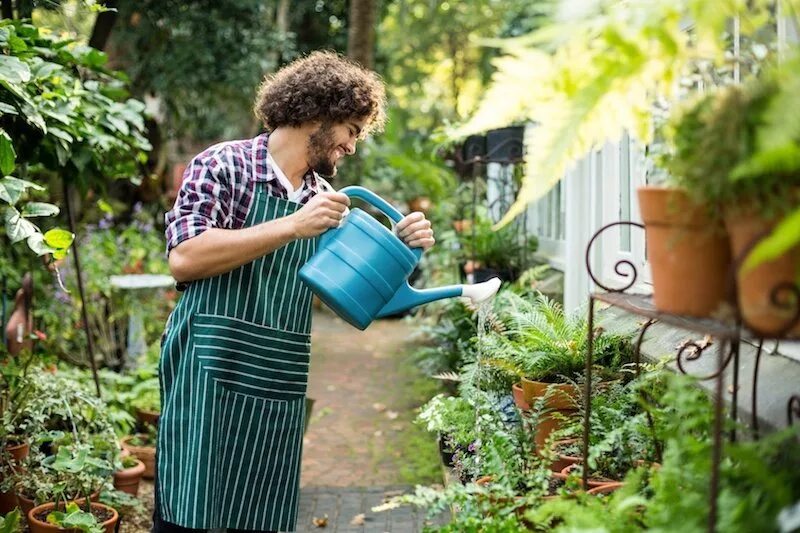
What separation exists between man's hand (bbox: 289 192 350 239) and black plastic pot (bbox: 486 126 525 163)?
2748 millimetres

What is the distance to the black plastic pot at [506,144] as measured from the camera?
16.2ft

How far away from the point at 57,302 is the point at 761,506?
208 inches

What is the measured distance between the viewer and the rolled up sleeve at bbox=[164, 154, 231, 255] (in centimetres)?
238

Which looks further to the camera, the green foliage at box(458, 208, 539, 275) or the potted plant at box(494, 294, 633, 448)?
the green foliage at box(458, 208, 539, 275)

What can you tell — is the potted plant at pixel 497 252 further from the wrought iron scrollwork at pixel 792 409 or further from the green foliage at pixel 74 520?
the wrought iron scrollwork at pixel 792 409

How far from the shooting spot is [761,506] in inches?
50.8

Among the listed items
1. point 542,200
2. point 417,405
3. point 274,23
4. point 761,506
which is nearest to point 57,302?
point 417,405

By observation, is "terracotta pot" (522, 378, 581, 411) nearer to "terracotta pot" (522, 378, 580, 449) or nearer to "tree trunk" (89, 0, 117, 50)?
"terracotta pot" (522, 378, 580, 449)

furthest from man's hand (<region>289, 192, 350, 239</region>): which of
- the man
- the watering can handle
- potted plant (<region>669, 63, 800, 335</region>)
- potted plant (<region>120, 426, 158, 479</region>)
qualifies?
potted plant (<region>120, 426, 158, 479</region>)

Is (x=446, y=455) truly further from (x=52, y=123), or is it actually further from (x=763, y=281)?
(x=763, y=281)

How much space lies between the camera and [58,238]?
8.44 feet

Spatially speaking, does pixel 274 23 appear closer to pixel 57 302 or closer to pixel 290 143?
pixel 57 302

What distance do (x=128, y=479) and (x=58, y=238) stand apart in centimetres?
158

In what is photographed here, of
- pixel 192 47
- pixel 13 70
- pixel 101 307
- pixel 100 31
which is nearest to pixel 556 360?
pixel 13 70
